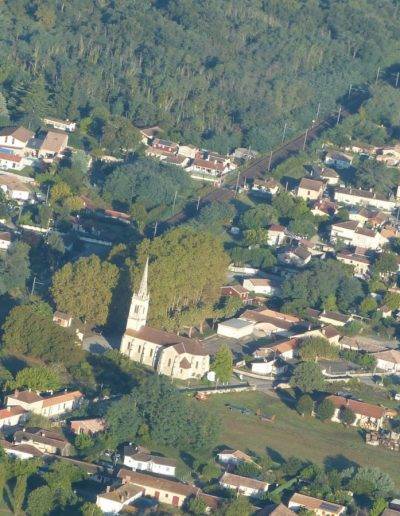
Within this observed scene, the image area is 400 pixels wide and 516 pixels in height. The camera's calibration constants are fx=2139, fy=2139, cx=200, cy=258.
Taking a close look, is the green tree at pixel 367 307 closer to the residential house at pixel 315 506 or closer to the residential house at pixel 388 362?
the residential house at pixel 388 362

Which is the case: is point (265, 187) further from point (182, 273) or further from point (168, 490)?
point (168, 490)

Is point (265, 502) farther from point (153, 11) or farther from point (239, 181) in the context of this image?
point (153, 11)

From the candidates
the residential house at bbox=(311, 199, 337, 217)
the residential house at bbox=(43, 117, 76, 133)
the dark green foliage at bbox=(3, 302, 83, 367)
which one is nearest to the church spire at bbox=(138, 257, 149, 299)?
the dark green foliage at bbox=(3, 302, 83, 367)

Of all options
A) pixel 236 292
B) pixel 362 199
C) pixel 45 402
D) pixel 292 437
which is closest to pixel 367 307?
pixel 236 292

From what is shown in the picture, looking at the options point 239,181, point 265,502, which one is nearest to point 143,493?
point 265,502

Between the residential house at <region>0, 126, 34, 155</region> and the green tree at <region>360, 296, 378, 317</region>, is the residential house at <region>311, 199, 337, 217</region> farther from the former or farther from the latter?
the residential house at <region>0, 126, 34, 155</region>
